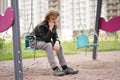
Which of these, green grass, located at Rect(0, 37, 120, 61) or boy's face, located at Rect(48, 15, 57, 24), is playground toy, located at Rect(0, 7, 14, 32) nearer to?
boy's face, located at Rect(48, 15, 57, 24)

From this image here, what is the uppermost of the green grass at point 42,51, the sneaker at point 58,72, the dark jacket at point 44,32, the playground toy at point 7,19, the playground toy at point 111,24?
the playground toy at point 7,19

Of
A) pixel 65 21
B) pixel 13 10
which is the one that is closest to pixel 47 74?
pixel 13 10

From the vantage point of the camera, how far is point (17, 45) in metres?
4.58

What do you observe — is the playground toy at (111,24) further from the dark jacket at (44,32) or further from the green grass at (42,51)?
the green grass at (42,51)

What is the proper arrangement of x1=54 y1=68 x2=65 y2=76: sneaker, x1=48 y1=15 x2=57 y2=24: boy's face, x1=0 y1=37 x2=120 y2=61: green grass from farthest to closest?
x1=0 y1=37 x2=120 y2=61: green grass → x1=48 y1=15 x2=57 y2=24: boy's face → x1=54 y1=68 x2=65 y2=76: sneaker

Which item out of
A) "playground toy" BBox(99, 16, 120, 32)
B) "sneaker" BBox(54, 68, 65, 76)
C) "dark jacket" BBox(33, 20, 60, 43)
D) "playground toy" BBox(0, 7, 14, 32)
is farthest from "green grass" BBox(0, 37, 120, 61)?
"playground toy" BBox(0, 7, 14, 32)

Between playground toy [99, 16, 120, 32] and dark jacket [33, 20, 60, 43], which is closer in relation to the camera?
dark jacket [33, 20, 60, 43]

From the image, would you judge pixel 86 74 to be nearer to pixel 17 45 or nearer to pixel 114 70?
pixel 114 70

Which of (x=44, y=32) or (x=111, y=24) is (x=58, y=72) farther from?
(x=111, y=24)

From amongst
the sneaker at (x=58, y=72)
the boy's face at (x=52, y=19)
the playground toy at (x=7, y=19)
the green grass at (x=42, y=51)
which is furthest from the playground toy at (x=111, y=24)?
the green grass at (x=42, y=51)

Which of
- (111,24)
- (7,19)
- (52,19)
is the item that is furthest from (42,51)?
(7,19)

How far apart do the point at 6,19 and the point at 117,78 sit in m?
1.71

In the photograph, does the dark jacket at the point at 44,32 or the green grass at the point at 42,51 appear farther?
the green grass at the point at 42,51

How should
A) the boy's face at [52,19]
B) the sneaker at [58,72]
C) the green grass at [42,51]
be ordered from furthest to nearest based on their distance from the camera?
the green grass at [42,51], the boy's face at [52,19], the sneaker at [58,72]
